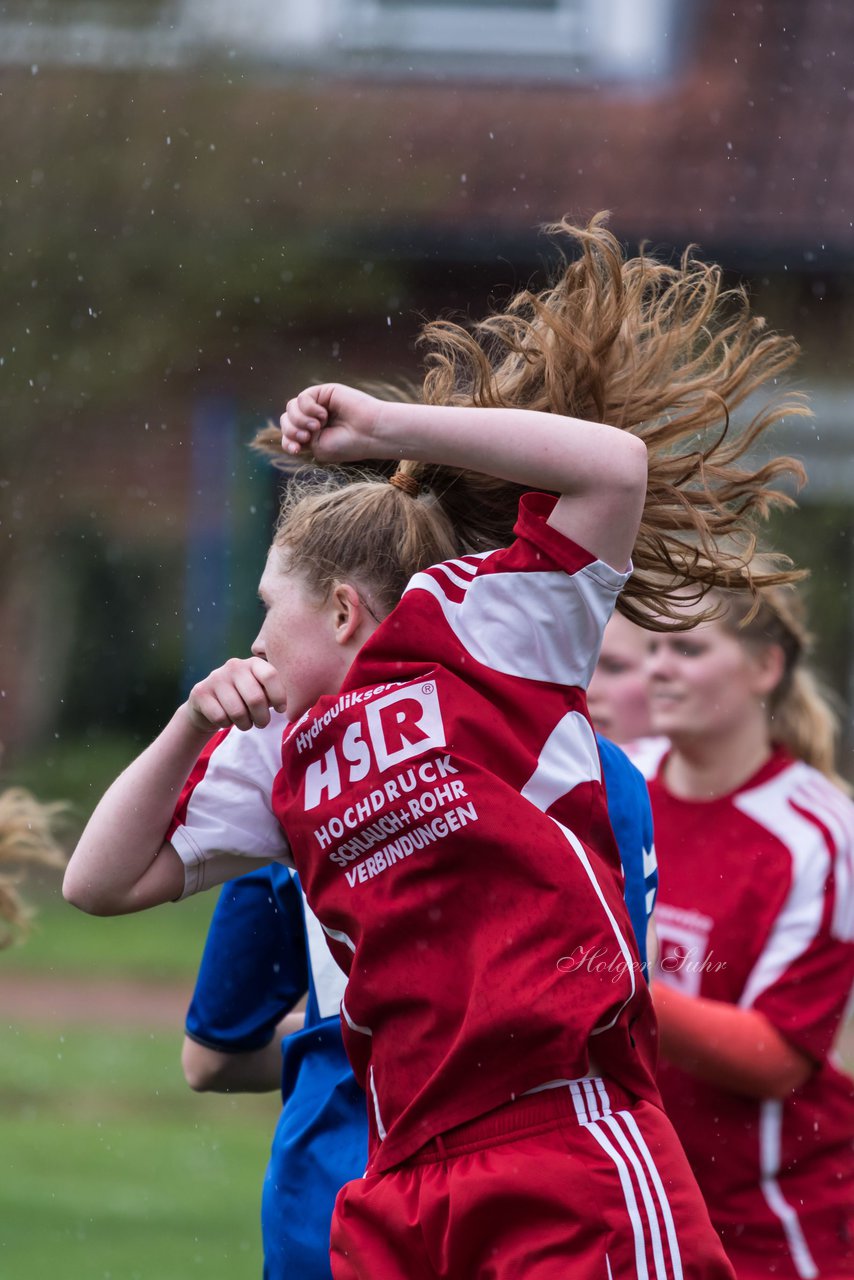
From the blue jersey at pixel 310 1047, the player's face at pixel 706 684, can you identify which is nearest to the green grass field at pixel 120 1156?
the player's face at pixel 706 684

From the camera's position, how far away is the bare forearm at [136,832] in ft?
7.61

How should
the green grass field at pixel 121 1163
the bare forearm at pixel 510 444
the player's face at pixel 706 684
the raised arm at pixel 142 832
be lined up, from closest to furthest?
the bare forearm at pixel 510 444 → the raised arm at pixel 142 832 → the player's face at pixel 706 684 → the green grass field at pixel 121 1163

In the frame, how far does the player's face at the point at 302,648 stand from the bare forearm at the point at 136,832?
0.15 metres

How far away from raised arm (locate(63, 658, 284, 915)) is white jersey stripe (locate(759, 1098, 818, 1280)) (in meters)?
1.43

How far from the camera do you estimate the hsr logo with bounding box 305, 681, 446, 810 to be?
7.02 ft

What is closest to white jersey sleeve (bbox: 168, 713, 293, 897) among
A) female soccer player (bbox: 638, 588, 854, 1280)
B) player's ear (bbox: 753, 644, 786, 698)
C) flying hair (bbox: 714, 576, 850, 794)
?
female soccer player (bbox: 638, 588, 854, 1280)

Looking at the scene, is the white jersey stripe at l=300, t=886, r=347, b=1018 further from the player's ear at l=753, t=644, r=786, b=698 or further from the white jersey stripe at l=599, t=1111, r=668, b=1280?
the player's ear at l=753, t=644, r=786, b=698

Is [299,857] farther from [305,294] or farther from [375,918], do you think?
[305,294]

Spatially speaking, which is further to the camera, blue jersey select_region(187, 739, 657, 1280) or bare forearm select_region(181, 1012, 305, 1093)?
bare forearm select_region(181, 1012, 305, 1093)

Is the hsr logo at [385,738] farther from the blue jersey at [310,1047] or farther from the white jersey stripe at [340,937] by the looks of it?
the blue jersey at [310,1047]

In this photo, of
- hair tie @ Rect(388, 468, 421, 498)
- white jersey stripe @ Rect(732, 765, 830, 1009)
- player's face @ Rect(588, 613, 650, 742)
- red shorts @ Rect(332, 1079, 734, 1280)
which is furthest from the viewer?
player's face @ Rect(588, 613, 650, 742)

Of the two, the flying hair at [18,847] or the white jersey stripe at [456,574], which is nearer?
the white jersey stripe at [456,574]

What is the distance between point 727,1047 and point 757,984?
0.21 metres

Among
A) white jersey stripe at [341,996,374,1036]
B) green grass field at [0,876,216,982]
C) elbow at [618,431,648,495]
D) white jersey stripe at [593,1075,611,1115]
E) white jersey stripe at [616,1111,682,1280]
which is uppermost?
elbow at [618,431,648,495]
